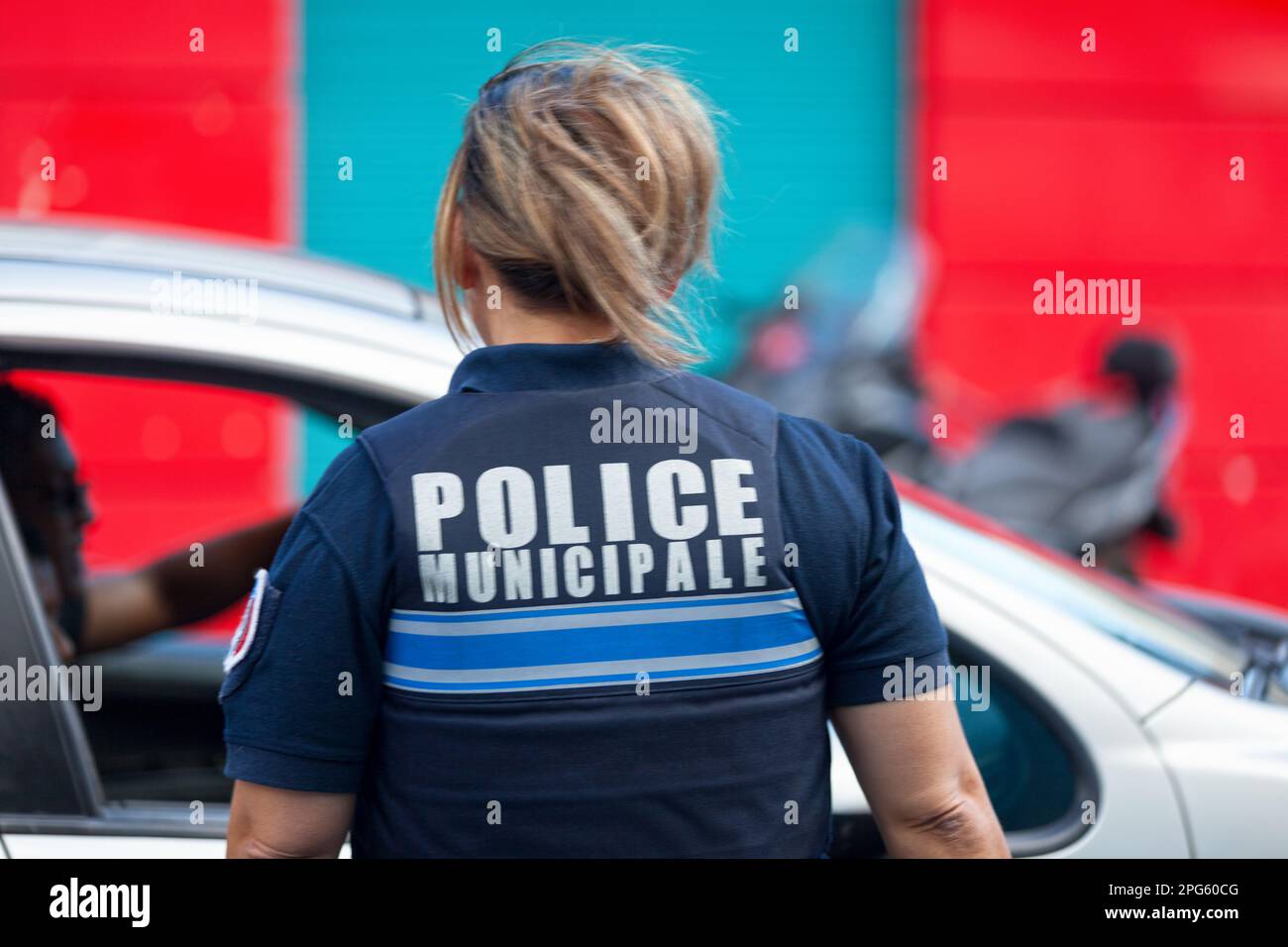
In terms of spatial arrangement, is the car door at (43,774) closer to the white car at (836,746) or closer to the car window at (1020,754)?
the white car at (836,746)

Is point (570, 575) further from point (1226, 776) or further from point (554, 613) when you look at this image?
point (1226, 776)

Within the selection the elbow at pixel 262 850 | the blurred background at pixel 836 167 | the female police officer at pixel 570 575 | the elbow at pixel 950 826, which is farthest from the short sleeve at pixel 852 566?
the blurred background at pixel 836 167

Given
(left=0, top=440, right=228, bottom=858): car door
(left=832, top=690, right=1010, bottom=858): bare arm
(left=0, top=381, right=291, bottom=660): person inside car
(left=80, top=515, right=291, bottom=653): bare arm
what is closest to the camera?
(left=832, top=690, right=1010, bottom=858): bare arm

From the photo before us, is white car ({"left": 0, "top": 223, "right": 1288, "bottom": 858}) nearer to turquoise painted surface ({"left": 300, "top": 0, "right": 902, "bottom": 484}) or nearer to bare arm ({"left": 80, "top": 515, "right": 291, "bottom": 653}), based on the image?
bare arm ({"left": 80, "top": 515, "right": 291, "bottom": 653})

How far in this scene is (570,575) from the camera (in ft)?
3.61

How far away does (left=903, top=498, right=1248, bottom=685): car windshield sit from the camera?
65.6 inches

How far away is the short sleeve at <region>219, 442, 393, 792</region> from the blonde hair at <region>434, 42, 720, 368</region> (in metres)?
0.23

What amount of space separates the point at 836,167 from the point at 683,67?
86 centimetres

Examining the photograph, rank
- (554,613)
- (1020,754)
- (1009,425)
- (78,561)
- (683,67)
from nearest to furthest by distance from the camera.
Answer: (554,613) → (1020,754) → (78,561) → (1009,425) → (683,67)

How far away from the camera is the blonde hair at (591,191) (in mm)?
1109

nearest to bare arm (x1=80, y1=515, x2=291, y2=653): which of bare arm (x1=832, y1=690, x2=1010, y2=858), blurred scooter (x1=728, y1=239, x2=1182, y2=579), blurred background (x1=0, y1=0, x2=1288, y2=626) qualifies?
bare arm (x1=832, y1=690, x2=1010, y2=858)

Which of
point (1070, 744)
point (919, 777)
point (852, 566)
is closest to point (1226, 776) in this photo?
point (1070, 744)
